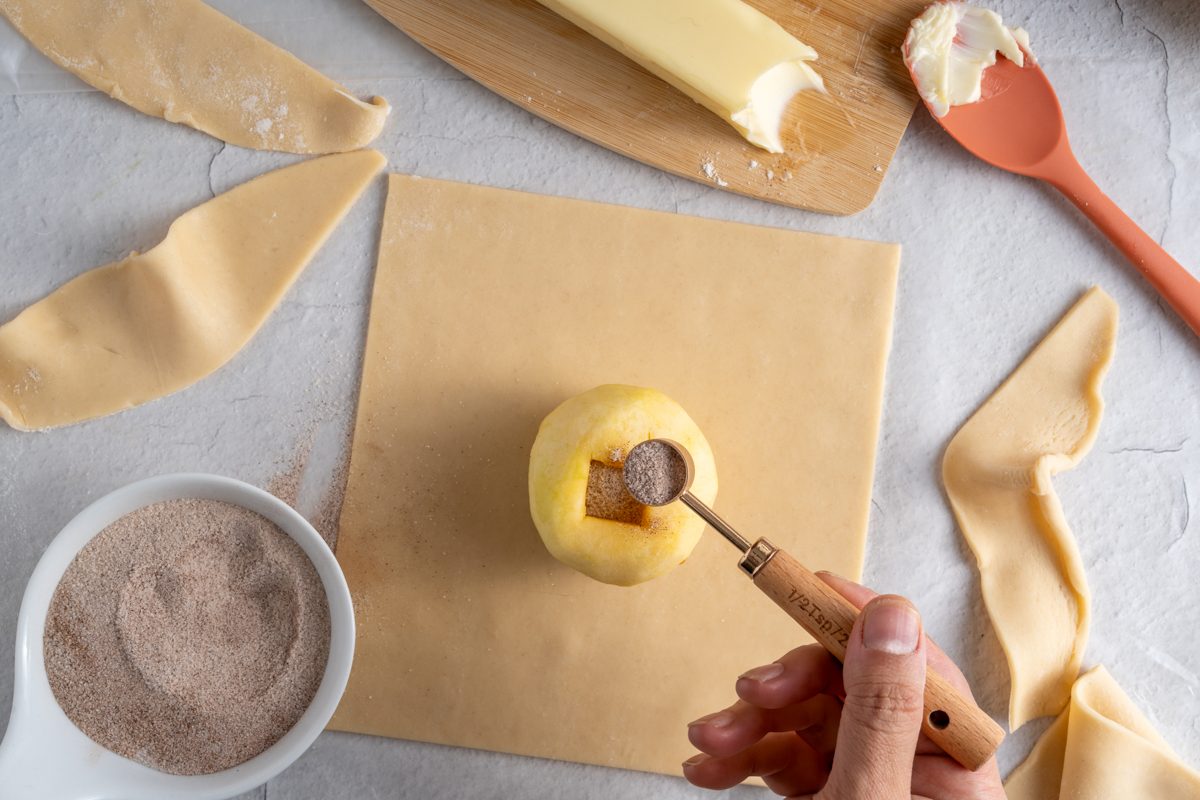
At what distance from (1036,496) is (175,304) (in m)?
1.09

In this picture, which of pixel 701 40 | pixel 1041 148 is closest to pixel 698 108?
pixel 701 40

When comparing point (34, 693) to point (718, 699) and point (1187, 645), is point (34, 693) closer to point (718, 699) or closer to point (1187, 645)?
point (718, 699)

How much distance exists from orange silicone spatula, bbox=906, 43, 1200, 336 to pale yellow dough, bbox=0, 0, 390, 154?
757 millimetres

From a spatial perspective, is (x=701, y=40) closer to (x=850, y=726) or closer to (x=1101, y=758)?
(x=850, y=726)

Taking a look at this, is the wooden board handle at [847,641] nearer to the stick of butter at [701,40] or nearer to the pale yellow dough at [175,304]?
the stick of butter at [701,40]

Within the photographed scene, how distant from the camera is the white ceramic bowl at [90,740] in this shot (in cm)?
95

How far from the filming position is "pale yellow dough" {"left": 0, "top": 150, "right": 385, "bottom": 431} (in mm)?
1188

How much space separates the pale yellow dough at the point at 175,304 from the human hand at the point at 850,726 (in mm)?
747

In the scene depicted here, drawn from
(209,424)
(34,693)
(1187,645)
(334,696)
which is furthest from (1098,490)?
(34,693)

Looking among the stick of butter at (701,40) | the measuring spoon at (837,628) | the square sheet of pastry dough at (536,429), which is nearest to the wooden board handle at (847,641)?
the measuring spoon at (837,628)

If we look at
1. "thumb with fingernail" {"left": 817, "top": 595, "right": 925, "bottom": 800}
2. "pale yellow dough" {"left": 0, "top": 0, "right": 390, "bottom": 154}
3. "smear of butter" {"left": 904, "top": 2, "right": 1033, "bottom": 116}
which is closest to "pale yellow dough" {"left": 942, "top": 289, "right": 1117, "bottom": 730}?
"smear of butter" {"left": 904, "top": 2, "right": 1033, "bottom": 116}

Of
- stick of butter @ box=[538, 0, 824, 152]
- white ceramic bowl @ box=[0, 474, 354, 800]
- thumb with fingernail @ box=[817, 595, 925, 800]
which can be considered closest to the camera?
thumb with fingernail @ box=[817, 595, 925, 800]

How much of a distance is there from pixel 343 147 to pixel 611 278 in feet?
1.24

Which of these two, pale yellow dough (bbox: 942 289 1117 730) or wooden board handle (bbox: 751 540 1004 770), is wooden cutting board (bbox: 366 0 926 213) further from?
wooden board handle (bbox: 751 540 1004 770)
